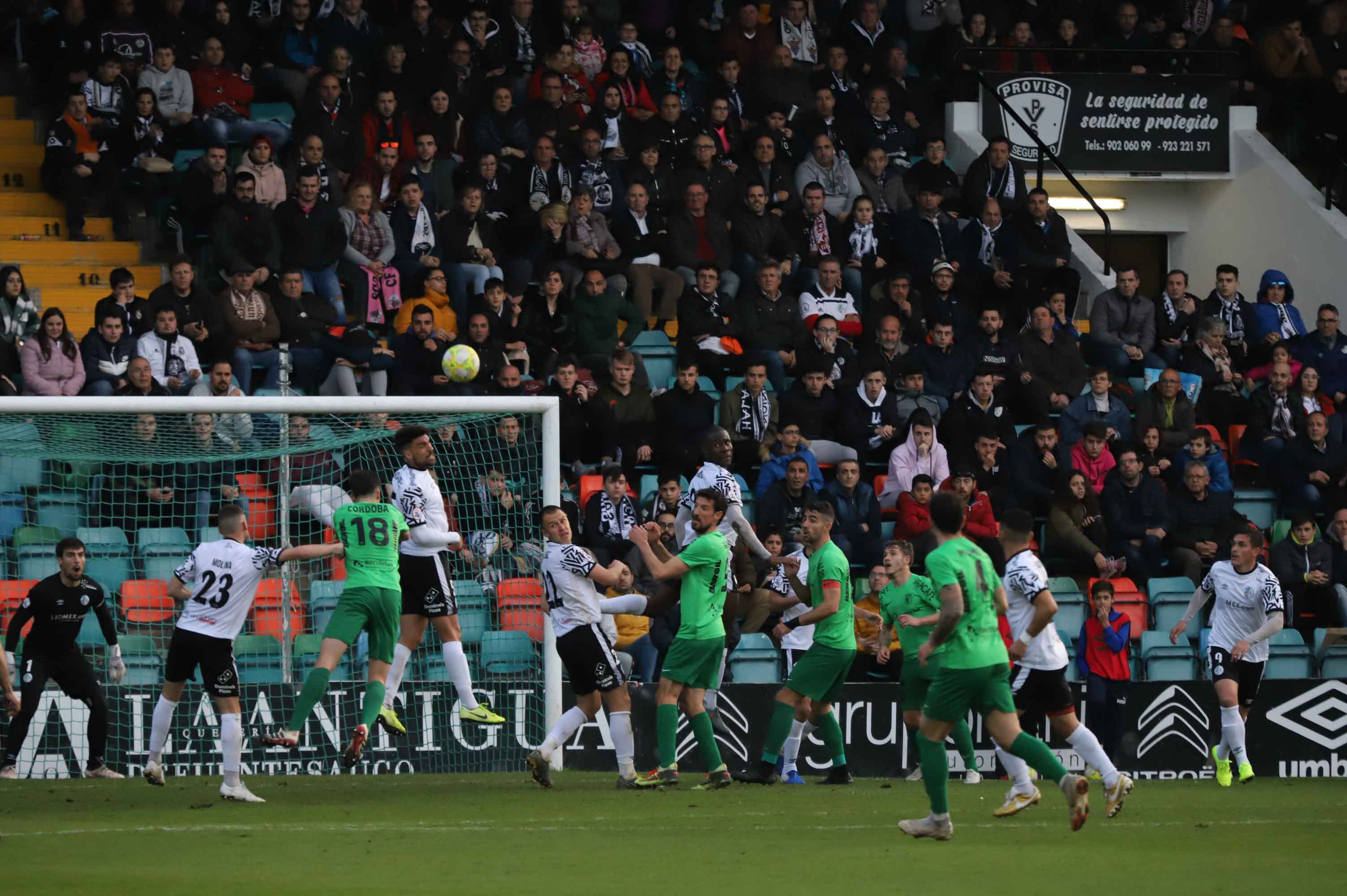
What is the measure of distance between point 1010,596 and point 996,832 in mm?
2384

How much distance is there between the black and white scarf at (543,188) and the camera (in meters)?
17.8

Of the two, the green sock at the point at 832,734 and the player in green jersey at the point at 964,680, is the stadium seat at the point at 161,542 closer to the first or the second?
the green sock at the point at 832,734

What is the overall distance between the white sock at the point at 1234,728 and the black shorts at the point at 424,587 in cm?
580

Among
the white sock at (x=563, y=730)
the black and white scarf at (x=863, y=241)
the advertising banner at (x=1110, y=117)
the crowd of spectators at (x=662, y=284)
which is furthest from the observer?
the advertising banner at (x=1110, y=117)

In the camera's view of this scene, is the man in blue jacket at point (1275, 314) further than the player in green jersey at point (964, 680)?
Yes

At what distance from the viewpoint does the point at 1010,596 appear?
454 inches

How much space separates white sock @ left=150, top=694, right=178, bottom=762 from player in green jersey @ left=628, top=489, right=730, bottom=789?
10.2ft

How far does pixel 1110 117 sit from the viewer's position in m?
21.4

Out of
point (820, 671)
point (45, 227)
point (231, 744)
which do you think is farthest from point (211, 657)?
point (45, 227)

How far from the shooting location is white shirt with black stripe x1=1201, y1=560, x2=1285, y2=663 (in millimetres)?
13562

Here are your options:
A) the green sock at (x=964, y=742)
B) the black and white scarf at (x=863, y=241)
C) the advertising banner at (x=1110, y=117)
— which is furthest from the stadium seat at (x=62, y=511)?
the advertising banner at (x=1110, y=117)

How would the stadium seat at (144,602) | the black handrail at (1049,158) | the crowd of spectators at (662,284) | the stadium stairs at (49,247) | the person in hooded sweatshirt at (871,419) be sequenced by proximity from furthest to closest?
the black handrail at (1049,158), the stadium stairs at (49,247), the person in hooded sweatshirt at (871,419), the crowd of spectators at (662,284), the stadium seat at (144,602)

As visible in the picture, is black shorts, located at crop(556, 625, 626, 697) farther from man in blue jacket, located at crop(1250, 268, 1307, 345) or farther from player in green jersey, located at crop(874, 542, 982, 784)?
man in blue jacket, located at crop(1250, 268, 1307, 345)

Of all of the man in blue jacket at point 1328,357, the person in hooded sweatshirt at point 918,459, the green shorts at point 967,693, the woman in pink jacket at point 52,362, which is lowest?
the green shorts at point 967,693
